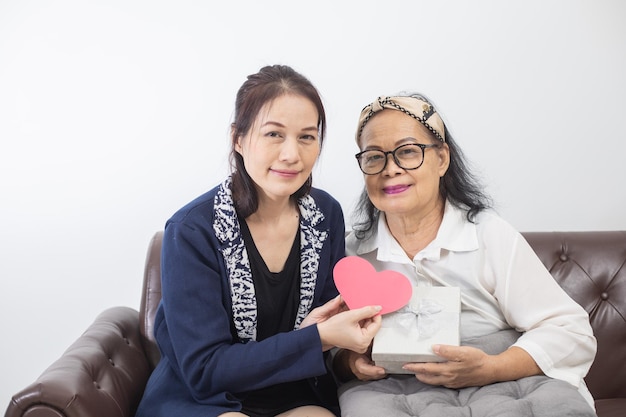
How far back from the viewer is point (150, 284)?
2.34 meters

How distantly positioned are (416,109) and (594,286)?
99 centimetres

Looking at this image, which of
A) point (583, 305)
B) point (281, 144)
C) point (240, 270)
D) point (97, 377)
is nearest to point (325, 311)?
point (240, 270)

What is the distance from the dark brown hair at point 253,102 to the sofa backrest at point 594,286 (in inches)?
26.5

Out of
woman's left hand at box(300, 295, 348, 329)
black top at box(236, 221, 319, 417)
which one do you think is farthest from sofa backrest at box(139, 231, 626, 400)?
woman's left hand at box(300, 295, 348, 329)

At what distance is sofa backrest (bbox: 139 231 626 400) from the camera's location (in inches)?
87.8

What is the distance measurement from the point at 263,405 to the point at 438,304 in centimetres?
57

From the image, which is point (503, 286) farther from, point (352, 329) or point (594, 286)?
point (594, 286)

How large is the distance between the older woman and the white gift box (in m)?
0.06

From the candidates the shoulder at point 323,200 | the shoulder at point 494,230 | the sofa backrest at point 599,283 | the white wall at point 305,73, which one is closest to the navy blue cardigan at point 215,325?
the shoulder at point 323,200

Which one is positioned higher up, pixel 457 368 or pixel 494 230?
pixel 494 230

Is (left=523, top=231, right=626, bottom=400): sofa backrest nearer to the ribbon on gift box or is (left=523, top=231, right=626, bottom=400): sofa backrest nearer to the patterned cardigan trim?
the ribbon on gift box

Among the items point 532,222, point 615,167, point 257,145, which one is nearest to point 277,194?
point 257,145

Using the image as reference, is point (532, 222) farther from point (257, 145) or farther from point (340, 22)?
point (257, 145)

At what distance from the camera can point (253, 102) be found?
1721 millimetres
